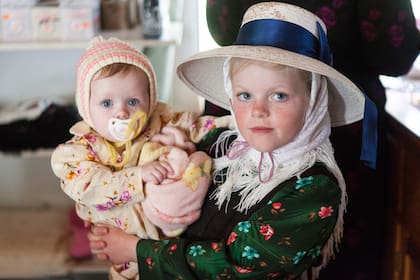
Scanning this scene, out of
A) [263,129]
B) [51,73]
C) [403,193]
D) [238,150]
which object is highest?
[263,129]

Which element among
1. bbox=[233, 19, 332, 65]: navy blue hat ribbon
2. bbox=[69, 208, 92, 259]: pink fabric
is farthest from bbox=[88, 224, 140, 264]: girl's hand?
bbox=[69, 208, 92, 259]: pink fabric

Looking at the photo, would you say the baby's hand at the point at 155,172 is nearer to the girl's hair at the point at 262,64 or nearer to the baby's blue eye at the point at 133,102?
the baby's blue eye at the point at 133,102

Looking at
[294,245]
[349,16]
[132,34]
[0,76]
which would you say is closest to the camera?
[294,245]

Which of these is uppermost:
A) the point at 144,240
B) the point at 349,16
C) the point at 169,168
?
the point at 349,16

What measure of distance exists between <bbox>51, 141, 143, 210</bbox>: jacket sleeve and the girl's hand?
0.25ft

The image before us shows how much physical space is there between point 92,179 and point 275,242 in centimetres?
42

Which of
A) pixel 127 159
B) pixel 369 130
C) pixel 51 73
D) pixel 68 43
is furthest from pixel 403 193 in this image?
pixel 51 73

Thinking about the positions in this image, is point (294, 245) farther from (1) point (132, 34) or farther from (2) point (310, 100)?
(1) point (132, 34)

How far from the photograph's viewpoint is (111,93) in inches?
51.1

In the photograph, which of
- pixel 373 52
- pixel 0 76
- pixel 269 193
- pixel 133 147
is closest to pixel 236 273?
pixel 269 193

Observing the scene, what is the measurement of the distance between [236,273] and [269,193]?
0.54ft

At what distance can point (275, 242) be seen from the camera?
112 cm

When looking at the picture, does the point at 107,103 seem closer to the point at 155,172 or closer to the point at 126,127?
the point at 126,127

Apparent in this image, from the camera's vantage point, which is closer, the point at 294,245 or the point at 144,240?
the point at 294,245
